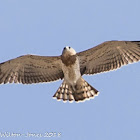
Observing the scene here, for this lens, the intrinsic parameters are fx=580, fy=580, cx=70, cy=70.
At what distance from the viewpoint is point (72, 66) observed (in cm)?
1614

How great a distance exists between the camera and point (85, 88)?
16.6m

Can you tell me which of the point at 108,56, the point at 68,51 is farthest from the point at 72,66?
the point at 108,56

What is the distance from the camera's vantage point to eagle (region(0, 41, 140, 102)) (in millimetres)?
16016

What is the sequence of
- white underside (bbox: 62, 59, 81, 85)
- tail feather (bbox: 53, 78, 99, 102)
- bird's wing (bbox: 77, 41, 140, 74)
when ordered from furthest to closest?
1. tail feather (bbox: 53, 78, 99, 102)
2. white underside (bbox: 62, 59, 81, 85)
3. bird's wing (bbox: 77, 41, 140, 74)

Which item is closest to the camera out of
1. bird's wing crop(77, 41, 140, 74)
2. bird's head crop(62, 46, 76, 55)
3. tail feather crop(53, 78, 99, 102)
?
bird's head crop(62, 46, 76, 55)

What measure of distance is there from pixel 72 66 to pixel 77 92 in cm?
89

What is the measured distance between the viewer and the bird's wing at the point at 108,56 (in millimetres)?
15969

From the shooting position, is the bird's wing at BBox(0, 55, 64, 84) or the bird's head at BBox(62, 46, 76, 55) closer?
the bird's head at BBox(62, 46, 76, 55)

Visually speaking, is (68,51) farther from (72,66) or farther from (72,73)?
(72,73)

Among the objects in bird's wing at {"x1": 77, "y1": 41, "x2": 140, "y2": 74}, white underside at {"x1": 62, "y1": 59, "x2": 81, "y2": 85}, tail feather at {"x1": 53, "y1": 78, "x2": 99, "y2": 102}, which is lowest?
tail feather at {"x1": 53, "y1": 78, "x2": 99, "y2": 102}

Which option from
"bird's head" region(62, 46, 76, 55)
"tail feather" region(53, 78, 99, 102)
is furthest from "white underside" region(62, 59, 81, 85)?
"bird's head" region(62, 46, 76, 55)

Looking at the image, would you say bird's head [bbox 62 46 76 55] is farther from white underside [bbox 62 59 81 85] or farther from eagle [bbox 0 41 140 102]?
white underside [bbox 62 59 81 85]

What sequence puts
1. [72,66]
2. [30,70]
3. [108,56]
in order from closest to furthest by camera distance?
[72,66]
[108,56]
[30,70]

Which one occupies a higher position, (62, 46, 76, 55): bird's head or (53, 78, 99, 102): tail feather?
(62, 46, 76, 55): bird's head
